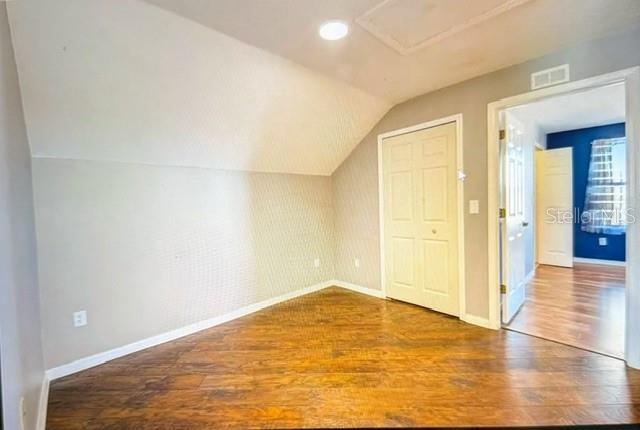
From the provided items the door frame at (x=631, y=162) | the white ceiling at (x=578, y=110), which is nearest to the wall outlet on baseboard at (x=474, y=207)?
the door frame at (x=631, y=162)

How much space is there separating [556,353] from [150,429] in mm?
2883

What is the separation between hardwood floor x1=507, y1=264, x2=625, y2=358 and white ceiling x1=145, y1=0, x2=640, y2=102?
7.84 ft

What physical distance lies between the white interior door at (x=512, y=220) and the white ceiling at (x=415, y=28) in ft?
2.54

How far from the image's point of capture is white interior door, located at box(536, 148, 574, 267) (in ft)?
16.5

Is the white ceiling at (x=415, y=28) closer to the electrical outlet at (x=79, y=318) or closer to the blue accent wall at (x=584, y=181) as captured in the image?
the electrical outlet at (x=79, y=318)

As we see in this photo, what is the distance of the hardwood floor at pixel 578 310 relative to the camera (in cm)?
246

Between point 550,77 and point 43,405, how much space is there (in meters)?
4.25

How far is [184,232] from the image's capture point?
2781mm

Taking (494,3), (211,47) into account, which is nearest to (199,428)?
(211,47)

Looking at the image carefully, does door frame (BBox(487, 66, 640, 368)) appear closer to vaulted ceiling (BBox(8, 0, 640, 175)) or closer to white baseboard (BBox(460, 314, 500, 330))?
vaulted ceiling (BBox(8, 0, 640, 175))

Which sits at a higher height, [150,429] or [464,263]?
[464,263]

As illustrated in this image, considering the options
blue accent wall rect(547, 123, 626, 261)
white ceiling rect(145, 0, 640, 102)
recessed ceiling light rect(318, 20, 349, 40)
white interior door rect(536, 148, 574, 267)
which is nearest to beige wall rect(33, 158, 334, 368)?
white ceiling rect(145, 0, 640, 102)

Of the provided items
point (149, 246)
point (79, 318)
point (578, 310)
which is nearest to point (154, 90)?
point (149, 246)

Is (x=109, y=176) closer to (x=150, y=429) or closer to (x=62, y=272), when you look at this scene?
(x=62, y=272)
